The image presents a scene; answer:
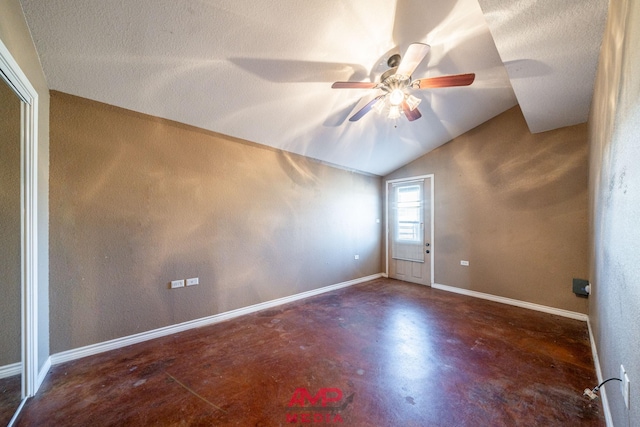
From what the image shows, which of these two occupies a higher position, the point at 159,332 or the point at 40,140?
the point at 40,140

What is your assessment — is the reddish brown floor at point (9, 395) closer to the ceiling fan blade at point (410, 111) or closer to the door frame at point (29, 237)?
the door frame at point (29, 237)

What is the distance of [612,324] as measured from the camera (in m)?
1.46

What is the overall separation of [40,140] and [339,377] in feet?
10.7

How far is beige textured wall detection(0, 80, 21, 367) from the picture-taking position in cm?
166

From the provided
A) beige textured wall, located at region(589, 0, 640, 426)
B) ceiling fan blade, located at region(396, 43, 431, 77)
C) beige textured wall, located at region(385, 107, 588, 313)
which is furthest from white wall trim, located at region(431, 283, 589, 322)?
ceiling fan blade, located at region(396, 43, 431, 77)

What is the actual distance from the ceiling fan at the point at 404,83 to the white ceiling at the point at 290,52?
37 centimetres

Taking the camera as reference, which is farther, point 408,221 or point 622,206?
point 408,221

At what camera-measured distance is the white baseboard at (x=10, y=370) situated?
1.72m

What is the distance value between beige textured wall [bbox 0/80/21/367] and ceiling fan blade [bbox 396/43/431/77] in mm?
2897

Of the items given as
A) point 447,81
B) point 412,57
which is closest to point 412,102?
point 447,81

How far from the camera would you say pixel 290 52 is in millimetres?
2111

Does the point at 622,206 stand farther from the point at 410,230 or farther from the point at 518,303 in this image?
the point at 410,230

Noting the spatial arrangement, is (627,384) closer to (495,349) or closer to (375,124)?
(495,349)

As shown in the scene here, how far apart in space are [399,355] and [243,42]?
3.27 metres
